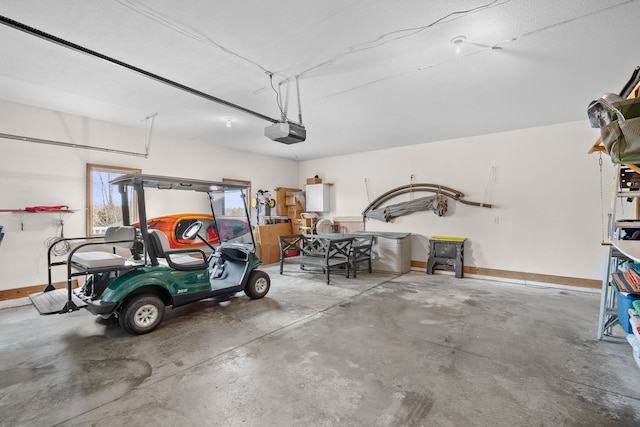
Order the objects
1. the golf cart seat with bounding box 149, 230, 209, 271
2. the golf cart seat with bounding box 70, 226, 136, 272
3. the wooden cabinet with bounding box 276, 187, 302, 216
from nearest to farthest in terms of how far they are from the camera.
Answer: the golf cart seat with bounding box 70, 226, 136, 272, the golf cart seat with bounding box 149, 230, 209, 271, the wooden cabinet with bounding box 276, 187, 302, 216

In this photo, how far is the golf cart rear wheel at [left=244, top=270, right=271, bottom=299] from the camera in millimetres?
4418

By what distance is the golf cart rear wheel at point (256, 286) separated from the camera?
4418 mm

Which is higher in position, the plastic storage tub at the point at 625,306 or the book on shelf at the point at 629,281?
the book on shelf at the point at 629,281

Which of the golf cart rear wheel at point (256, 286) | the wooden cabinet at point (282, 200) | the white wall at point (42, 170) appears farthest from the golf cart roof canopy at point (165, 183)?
the wooden cabinet at point (282, 200)

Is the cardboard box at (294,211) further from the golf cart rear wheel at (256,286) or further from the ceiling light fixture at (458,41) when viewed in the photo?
the ceiling light fixture at (458,41)

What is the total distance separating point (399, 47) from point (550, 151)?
431 centimetres

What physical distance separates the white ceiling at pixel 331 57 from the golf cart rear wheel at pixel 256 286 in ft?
8.60

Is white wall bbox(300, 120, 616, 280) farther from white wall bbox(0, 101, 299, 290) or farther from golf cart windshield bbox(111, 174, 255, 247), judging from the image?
white wall bbox(0, 101, 299, 290)

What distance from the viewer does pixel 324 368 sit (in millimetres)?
2498

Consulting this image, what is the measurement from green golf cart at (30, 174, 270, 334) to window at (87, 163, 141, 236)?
676 millimetres

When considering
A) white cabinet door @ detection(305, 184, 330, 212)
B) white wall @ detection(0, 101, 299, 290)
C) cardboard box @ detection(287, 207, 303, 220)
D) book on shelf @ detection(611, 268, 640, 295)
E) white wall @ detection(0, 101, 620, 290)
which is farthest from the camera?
cardboard box @ detection(287, 207, 303, 220)

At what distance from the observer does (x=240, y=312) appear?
3932 millimetres

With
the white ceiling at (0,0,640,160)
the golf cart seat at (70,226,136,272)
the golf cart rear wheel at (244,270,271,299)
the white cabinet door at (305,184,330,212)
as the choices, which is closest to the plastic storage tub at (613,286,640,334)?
the white ceiling at (0,0,640,160)

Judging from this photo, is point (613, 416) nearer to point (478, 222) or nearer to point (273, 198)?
point (478, 222)
